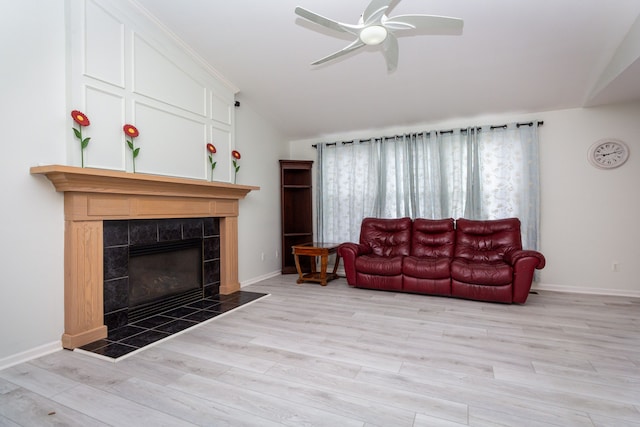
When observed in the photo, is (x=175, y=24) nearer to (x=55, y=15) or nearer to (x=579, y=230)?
(x=55, y=15)

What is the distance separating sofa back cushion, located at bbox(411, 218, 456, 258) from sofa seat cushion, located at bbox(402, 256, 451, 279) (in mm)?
321

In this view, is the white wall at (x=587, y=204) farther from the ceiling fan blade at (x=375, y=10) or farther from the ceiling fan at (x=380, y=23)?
the ceiling fan blade at (x=375, y=10)

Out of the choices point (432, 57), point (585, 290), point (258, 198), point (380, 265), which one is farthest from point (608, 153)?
point (258, 198)

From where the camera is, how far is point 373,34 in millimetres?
2295

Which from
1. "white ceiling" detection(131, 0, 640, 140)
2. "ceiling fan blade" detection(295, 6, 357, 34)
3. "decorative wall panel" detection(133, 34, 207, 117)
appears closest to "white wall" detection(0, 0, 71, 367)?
"decorative wall panel" detection(133, 34, 207, 117)

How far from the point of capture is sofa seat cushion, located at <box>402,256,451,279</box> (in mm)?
3771

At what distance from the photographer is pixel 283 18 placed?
9.44 ft

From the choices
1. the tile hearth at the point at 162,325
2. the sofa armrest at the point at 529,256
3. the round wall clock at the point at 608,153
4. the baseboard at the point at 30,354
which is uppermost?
the round wall clock at the point at 608,153

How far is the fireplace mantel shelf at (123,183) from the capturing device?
230 cm

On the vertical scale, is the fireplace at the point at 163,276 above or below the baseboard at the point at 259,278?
above

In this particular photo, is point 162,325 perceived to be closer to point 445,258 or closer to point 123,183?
point 123,183

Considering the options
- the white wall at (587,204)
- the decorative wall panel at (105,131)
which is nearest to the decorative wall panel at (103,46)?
the decorative wall panel at (105,131)

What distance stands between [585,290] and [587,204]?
1.11m

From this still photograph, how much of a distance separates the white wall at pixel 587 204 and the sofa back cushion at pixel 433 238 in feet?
4.06
